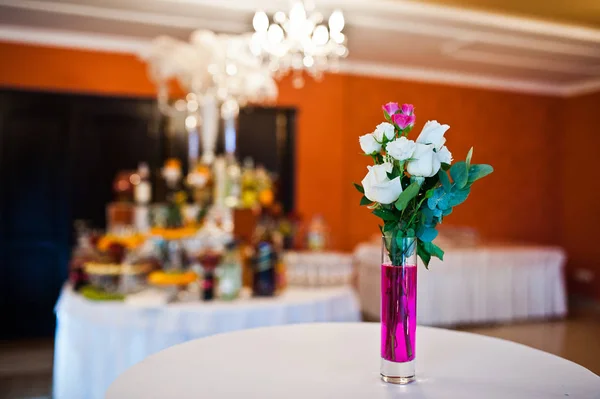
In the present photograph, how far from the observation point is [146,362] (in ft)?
4.68

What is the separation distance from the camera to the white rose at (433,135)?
4.19 ft

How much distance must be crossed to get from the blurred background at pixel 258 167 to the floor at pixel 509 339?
3 cm

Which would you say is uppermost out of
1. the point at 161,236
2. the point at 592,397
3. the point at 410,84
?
the point at 410,84

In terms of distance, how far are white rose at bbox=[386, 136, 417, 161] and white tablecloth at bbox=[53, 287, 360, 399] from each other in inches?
69.7

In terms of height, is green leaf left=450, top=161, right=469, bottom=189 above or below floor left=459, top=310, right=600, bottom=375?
above

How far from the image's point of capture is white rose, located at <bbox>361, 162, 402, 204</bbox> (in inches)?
49.9

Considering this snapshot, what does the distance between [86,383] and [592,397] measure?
2.52m

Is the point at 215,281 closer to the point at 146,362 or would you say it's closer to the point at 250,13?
the point at 146,362

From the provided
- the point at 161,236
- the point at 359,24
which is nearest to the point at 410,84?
the point at 359,24

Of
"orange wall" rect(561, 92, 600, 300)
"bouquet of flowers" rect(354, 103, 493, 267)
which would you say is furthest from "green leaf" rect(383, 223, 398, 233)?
"orange wall" rect(561, 92, 600, 300)

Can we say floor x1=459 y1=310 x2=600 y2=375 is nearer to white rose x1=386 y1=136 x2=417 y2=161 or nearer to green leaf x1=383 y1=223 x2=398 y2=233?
green leaf x1=383 y1=223 x2=398 y2=233

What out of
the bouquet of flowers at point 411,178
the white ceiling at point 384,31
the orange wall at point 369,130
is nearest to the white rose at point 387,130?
the bouquet of flowers at point 411,178

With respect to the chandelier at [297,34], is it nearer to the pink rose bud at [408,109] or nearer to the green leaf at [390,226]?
the pink rose bud at [408,109]

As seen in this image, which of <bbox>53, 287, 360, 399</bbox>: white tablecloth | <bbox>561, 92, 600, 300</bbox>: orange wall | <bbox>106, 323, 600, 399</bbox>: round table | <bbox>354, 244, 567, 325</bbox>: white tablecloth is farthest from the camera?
Result: <bbox>561, 92, 600, 300</bbox>: orange wall
